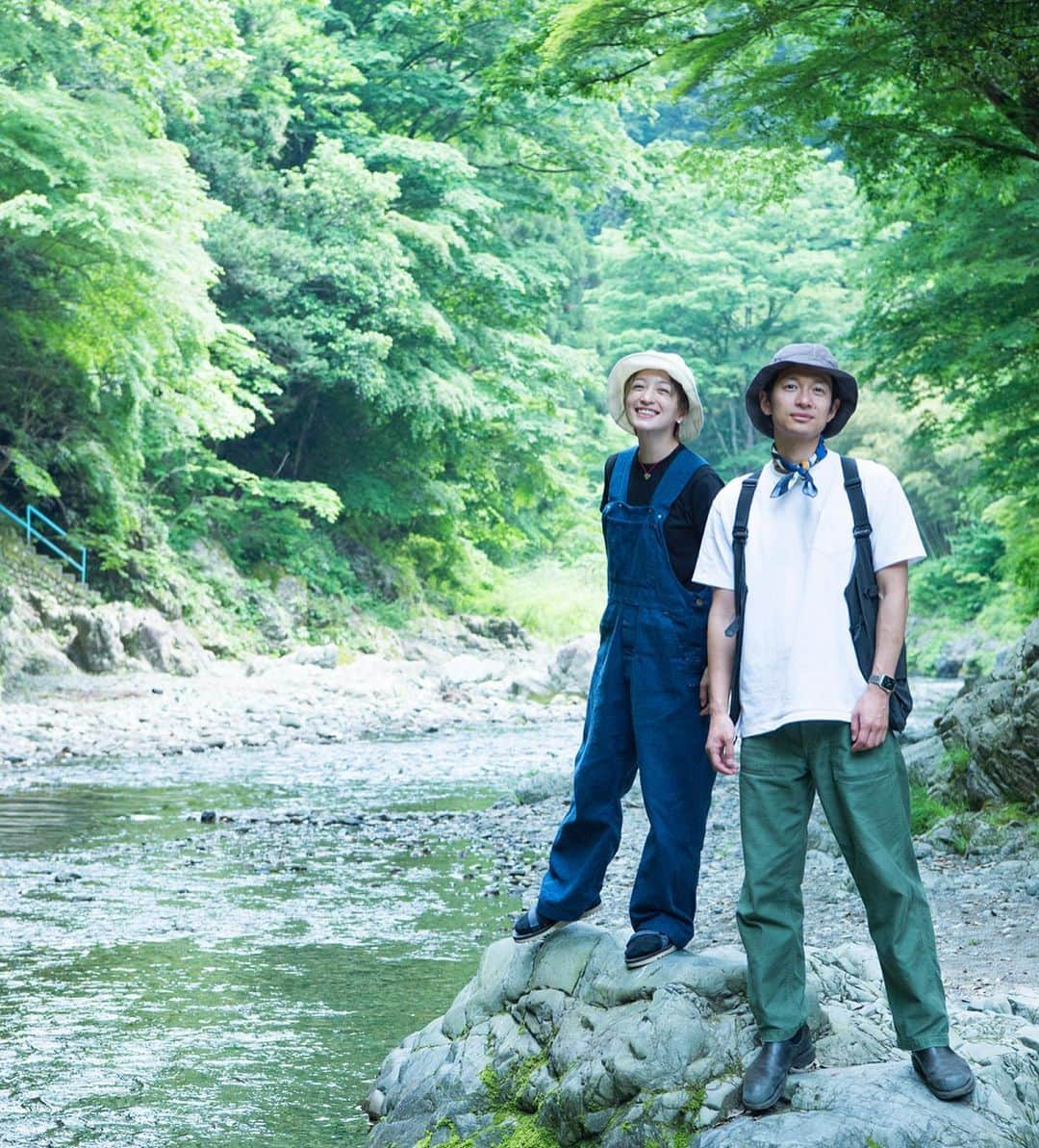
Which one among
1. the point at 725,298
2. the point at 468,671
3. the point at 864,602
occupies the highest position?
the point at 725,298

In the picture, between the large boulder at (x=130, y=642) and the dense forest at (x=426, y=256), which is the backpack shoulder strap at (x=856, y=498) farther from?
the large boulder at (x=130, y=642)

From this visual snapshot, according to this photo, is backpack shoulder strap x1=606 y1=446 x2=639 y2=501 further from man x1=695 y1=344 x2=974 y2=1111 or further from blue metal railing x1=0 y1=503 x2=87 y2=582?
blue metal railing x1=0 y1=503 x2=87 y2=582

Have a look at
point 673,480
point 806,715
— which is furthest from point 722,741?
point 673,480

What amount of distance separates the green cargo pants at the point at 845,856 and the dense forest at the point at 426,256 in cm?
532

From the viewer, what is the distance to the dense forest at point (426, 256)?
30.9 ft

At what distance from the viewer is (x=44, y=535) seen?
65.2 feet

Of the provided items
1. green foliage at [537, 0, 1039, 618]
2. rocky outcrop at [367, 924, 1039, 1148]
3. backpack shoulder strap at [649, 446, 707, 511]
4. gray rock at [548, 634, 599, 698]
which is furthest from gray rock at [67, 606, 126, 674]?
backpack shoulder strap at [649, 446, 707, 511]

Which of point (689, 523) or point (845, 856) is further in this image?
point (689, 523)

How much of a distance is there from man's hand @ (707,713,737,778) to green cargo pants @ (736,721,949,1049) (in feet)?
0.14

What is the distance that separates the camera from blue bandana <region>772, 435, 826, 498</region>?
3475mm

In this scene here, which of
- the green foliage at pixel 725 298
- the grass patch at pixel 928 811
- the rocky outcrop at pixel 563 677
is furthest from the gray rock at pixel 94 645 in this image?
the green foliage at pixel 725 298

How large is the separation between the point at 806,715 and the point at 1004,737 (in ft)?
17.8

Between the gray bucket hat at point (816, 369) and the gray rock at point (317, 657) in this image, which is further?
Result: the gray rock at point (317, 657)

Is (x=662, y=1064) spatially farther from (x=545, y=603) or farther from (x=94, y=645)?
(x=545, y=603)
